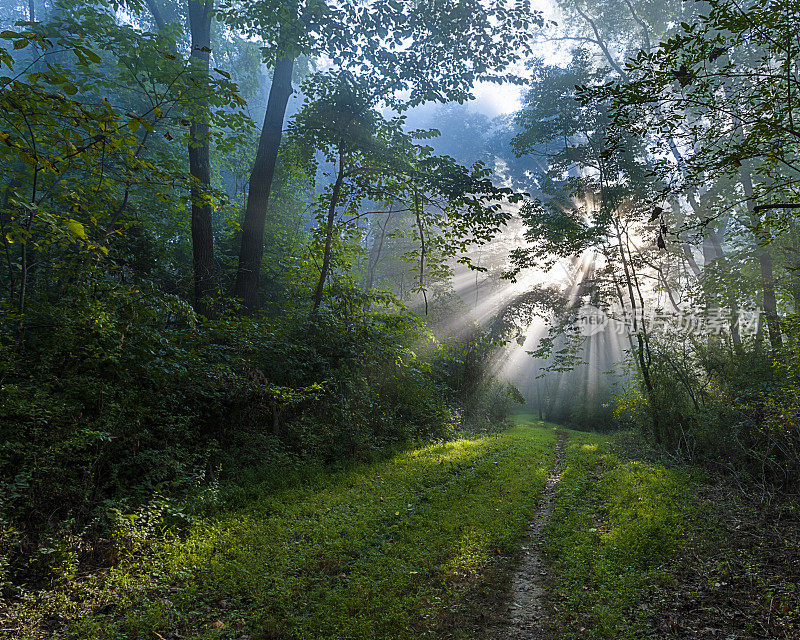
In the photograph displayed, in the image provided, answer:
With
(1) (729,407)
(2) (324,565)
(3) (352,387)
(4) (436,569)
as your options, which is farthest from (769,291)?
(2) (324,565)

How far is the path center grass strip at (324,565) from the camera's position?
409cm

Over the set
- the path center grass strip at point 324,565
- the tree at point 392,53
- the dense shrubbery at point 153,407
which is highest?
the tree at point 392,53

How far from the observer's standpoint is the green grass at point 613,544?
4.47 meters

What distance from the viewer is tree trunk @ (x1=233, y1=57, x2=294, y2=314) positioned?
36.7 feet

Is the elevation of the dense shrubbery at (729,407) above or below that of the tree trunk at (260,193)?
below

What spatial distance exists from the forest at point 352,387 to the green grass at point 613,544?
46 millimetres

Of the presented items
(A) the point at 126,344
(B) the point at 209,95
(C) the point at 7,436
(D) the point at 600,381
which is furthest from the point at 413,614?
(D) the point at 600,381

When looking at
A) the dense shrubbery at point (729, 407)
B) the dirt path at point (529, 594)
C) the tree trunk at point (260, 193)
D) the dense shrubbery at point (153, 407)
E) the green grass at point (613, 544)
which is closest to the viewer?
the dirt path at point (529, 594)

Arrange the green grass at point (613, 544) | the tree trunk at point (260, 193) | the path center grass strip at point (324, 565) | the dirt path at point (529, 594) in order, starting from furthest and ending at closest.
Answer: the tree trunk at point (260, 193)
the green grass at point (613, 544)
the dirt path at point (529, 594)
the path center grass strip at point (324, 565)

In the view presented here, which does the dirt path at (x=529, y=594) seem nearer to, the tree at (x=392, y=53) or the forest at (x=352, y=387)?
the forest at (x=352, y=387)

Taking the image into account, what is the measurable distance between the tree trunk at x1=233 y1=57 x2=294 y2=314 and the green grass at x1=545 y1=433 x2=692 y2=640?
28.1 ft

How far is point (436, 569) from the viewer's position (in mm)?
5297

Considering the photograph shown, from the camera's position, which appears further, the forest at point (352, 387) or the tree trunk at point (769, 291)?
the tree trunk at point (769, 291)

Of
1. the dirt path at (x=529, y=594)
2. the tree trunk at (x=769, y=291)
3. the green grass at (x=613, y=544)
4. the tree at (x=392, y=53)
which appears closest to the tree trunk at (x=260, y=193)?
the tree at (x=392, y=53)
